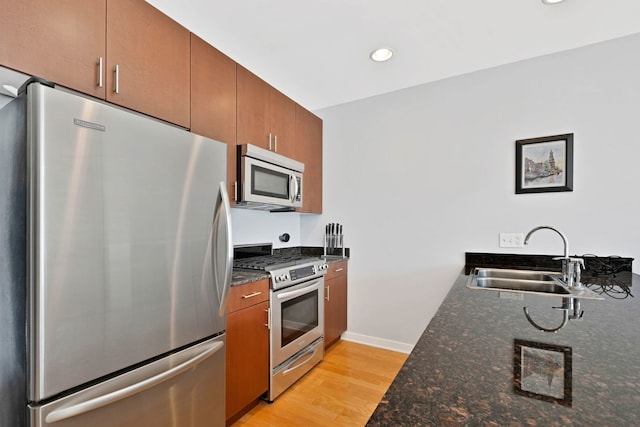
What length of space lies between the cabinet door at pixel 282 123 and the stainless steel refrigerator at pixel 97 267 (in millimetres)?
1149

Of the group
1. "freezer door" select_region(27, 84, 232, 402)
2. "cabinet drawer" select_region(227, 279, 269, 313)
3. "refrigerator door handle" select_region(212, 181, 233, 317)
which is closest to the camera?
"freezer door" select_region(27, 84, 232, 402)

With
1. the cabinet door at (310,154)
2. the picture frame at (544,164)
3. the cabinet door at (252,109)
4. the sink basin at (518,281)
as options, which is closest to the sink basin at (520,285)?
the sink basin at (518,281)

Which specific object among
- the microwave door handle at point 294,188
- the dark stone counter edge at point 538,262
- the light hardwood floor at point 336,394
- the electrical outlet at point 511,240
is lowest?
the light hardwood floor at point 336,394

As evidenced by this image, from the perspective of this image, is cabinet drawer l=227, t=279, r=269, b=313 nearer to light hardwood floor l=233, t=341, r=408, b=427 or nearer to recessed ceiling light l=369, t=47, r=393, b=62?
light hardwood floor l=233, t=341, r=408, b=427

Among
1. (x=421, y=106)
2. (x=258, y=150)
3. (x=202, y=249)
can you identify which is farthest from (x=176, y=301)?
(x=421, y=106)

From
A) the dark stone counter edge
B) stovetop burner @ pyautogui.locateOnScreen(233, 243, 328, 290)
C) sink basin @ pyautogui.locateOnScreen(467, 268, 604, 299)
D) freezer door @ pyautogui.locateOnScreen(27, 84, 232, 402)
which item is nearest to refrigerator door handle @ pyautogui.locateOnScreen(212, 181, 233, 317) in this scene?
freezer door @ pyautogui.locateOnScreen(27, 84, 232, 402)

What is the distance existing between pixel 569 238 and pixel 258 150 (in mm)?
2336

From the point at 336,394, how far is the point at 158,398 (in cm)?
131

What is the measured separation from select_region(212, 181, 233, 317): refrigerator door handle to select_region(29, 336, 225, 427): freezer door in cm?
25

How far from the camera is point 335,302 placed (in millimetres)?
2820

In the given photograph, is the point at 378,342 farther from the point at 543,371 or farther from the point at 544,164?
the point at 543,371

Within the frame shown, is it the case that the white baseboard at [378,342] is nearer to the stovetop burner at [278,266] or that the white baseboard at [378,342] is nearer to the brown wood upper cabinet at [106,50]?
the stovetop burner at [278,266]

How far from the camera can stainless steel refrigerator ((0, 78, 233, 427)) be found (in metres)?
0.92

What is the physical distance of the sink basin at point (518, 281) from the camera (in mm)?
1833
